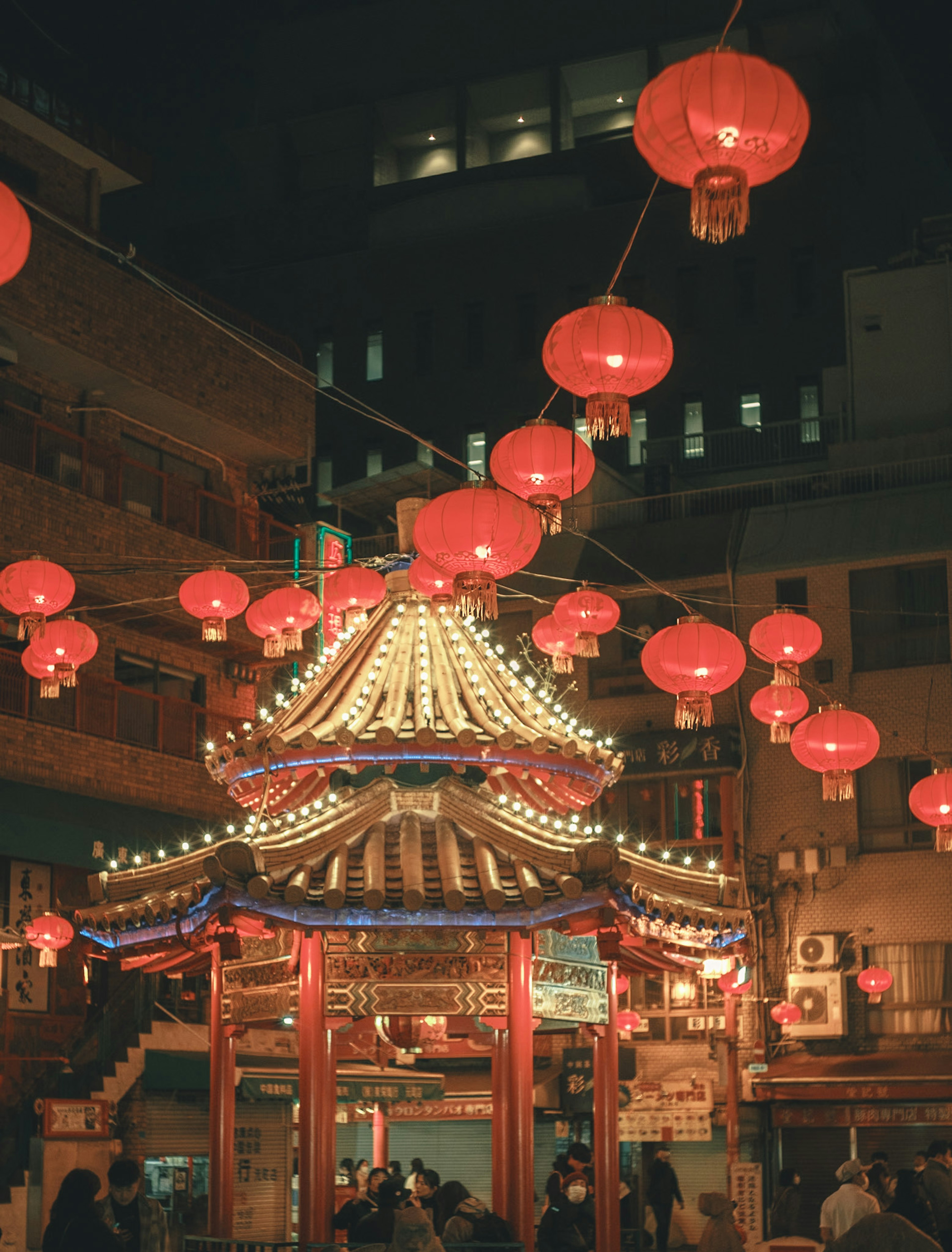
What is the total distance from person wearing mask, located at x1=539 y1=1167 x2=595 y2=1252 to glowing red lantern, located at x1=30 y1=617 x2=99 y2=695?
878 cm

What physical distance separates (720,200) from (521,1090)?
6.93 metres

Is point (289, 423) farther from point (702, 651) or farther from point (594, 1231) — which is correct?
point (594, 1231)

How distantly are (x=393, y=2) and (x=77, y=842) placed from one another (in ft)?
106

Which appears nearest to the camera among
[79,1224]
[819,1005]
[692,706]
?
[79,1224]

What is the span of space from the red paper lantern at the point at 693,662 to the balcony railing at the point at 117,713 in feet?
34.2

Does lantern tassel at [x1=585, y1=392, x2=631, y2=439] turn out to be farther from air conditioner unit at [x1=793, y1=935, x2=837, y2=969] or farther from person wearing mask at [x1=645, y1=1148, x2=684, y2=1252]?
air conditioner unit at [x1=793, y1=935, x2=837, y2=969]

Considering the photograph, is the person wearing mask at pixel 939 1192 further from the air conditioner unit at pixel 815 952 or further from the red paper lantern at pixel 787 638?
the air conditioner unit at pixel 815 952

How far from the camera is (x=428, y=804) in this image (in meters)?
14.0

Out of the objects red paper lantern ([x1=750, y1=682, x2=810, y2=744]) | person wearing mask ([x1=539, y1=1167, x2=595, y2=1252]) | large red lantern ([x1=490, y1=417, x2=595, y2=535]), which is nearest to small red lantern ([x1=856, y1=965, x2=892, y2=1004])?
red paper lantern ([x1=750, y1=682, x2=810, y2=744])

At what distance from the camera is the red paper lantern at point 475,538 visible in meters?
13.5

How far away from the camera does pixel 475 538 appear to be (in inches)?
534

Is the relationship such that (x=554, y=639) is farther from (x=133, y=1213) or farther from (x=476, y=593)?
(x=133, y=1213)

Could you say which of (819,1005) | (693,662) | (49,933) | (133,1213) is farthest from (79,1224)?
(819,1005)

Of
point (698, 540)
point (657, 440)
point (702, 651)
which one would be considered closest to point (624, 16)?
point (657, 440)
